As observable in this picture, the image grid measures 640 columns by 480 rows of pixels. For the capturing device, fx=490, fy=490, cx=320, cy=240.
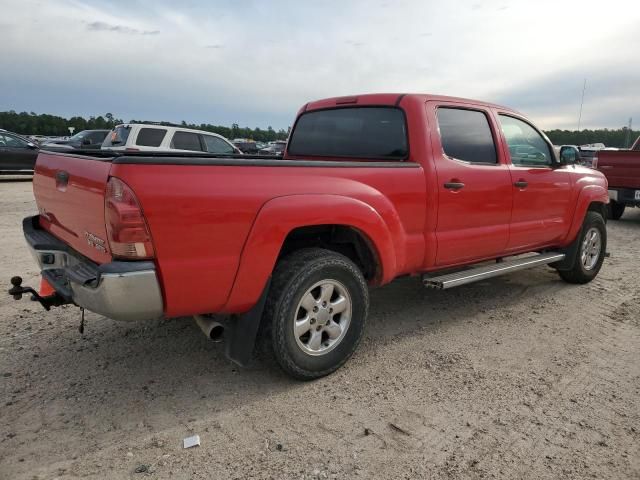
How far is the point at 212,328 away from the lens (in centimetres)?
287

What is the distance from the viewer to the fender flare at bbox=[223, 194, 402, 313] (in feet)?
8.84

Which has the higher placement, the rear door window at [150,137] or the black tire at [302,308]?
the rear door window at [150,137]

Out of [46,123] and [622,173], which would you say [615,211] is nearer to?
[622,173]

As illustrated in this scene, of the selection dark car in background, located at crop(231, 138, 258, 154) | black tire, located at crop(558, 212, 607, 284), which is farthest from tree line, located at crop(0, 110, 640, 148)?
black tire, located at crop(558, 212, 607, 284)

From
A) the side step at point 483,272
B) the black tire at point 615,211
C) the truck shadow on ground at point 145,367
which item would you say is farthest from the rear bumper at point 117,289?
the black tire at point 615,211

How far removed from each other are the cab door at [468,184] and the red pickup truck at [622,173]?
22.6ft

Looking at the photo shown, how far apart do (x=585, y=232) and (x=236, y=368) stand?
413cm

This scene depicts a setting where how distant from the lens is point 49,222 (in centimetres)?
335

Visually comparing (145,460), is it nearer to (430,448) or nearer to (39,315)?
(430,448)

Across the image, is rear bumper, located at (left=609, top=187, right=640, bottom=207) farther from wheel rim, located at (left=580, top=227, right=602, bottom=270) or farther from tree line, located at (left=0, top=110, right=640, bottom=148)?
tree line, located at (left=0, top=110, right=640, bottom=148)

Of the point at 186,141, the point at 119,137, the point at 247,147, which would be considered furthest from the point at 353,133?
the point at 247,147

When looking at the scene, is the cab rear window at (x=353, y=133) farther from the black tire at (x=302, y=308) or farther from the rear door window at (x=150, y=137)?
the rear door window at (x=150, y=137)

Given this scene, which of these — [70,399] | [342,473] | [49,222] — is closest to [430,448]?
[342,473]

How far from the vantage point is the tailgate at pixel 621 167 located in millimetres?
9523
